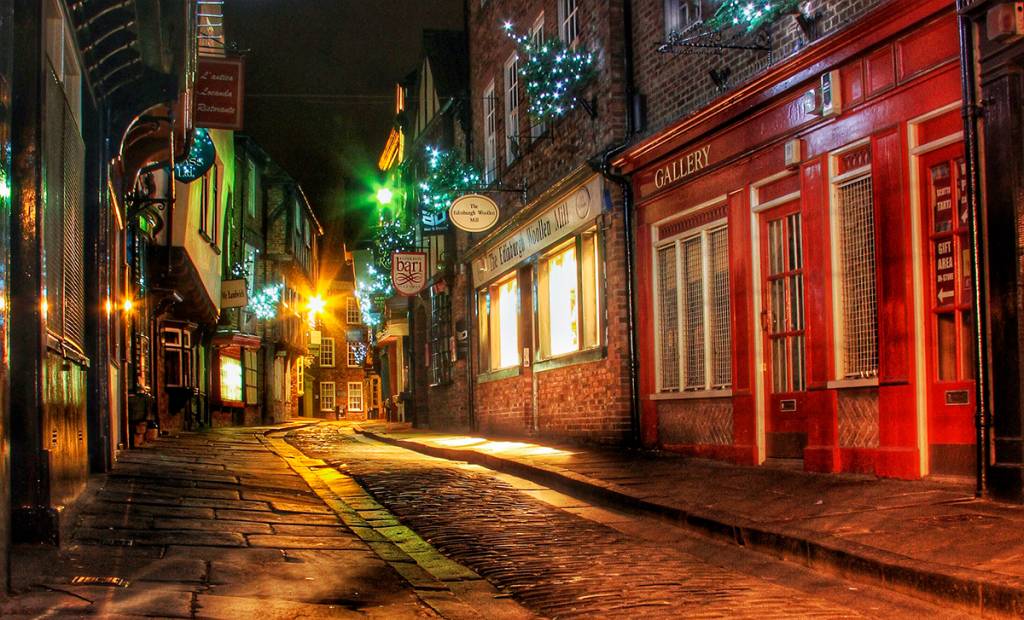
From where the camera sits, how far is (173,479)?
10648 mm

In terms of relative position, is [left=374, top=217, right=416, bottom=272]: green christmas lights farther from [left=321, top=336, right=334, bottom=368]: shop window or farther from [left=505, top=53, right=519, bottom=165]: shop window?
[left=321, top=336, right=334, bottom=368]: shop window

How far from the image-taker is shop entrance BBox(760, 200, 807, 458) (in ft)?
35.3

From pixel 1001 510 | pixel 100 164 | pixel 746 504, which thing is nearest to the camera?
pixel 1001 510

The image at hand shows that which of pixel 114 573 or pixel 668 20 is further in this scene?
pixel 668 20

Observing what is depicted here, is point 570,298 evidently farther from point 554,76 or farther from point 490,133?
point 490,133

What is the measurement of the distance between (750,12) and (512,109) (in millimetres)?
9190

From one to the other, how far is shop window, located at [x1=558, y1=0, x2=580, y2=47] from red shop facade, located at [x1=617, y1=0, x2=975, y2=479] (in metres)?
3.54

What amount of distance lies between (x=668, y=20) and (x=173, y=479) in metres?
7.86

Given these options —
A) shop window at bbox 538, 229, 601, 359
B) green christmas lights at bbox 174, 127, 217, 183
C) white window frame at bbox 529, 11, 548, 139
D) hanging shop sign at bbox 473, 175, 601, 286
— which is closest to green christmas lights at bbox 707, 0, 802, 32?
hanging shop sign at bbox 473, 175, 601, 286

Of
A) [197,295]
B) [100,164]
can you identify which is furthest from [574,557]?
[197,295]

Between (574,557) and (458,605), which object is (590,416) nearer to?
(574,557)

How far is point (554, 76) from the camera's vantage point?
51.5 feet

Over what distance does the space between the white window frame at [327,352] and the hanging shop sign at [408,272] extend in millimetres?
41586

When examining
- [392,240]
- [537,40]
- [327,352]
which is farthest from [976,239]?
[327,352]
